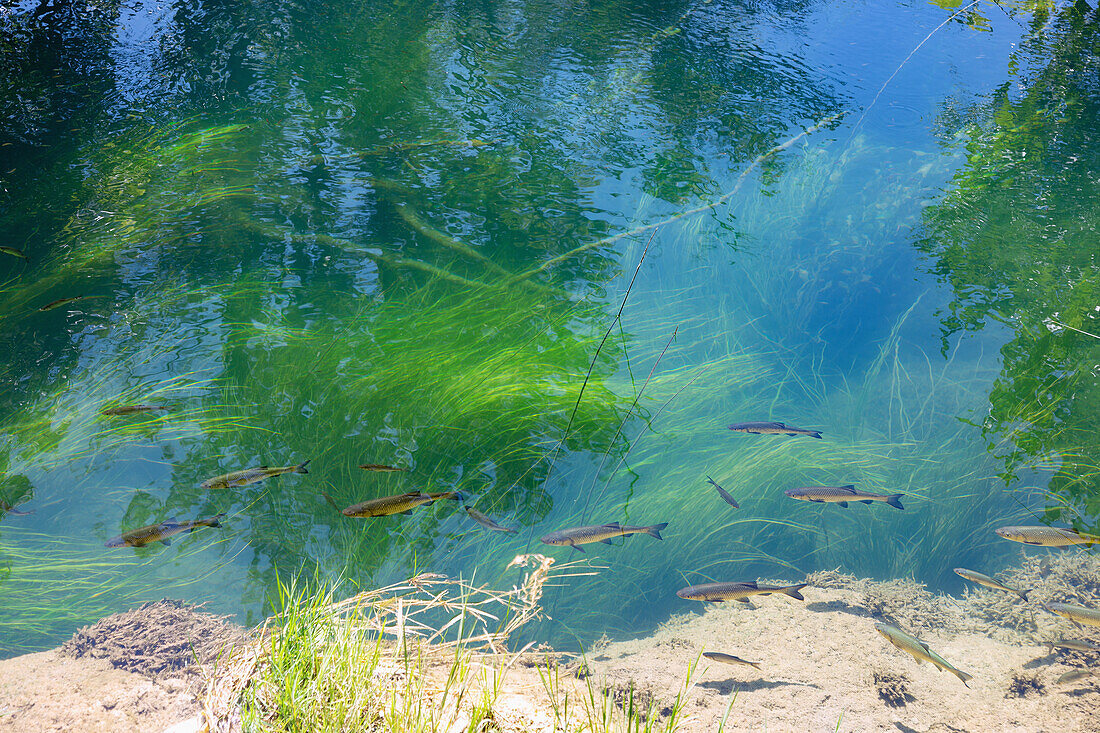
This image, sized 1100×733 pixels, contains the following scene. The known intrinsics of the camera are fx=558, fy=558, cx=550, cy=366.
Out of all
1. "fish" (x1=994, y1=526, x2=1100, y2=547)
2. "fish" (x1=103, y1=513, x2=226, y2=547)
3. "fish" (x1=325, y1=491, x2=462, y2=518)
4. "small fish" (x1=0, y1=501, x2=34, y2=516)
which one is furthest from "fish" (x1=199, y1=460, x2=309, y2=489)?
"fish" (x1=994, y1=526, x2=1100, y2=547)

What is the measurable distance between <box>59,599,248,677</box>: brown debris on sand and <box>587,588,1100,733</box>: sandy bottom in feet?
6.04

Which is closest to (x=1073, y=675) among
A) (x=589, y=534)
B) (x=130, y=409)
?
(x=589, y=534)

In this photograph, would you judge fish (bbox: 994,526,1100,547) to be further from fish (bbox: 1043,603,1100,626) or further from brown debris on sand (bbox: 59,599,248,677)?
brown debris on sand (bbox: 59,599,248,677)

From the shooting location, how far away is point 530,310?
4312 millimetres

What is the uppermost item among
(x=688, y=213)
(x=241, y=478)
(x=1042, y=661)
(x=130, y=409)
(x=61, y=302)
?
(x=688, y=213)

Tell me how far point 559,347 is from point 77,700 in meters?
3.08

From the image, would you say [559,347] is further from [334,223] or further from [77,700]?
[77,700]

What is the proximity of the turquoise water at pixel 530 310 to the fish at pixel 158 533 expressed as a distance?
133mm

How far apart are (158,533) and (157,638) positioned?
0.51 metres

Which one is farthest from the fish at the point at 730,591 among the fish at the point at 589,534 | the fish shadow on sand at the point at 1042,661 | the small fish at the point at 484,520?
the fish shadow on sand at the point at 1042,661

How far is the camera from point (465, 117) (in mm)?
6039

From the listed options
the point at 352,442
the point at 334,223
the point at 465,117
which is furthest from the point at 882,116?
the point at 352,442

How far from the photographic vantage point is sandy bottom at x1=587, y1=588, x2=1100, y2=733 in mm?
2285

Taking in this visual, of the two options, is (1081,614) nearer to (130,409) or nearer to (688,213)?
(688,213)
